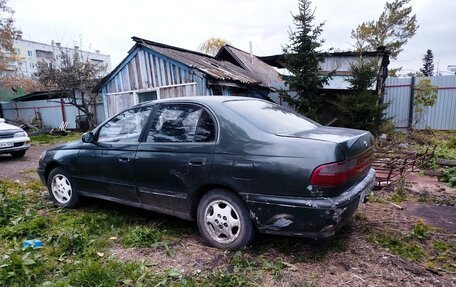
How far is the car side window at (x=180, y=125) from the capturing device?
3250 mm

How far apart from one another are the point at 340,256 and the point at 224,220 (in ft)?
3.86

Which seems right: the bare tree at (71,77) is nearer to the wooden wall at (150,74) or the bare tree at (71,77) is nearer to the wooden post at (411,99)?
the wooden wall at (150,74)

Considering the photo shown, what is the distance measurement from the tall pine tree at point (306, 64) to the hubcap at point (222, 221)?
709cm

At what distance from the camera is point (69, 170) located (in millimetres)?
4328

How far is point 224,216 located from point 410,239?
1.99m

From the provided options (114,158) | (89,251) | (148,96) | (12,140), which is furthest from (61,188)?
(148,96)

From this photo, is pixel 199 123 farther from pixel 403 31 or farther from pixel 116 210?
pixel 403 31

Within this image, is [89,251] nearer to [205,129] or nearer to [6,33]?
[205,129]

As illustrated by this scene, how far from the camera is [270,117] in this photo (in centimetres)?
332

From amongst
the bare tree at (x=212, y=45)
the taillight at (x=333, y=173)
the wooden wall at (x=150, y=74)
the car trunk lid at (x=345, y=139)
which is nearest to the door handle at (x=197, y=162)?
the car trunk lid at (x=345, y=139)

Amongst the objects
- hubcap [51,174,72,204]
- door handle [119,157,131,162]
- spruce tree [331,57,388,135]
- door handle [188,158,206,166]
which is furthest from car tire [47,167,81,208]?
spruce tree [331,57,388,135]

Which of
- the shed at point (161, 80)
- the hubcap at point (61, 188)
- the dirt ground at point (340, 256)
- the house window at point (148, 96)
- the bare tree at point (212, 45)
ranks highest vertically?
the bare tree at point (212, 45)

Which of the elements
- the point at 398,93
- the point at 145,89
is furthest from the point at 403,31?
the point at 145,89

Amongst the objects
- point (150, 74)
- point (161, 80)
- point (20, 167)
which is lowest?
point (20, 167)
